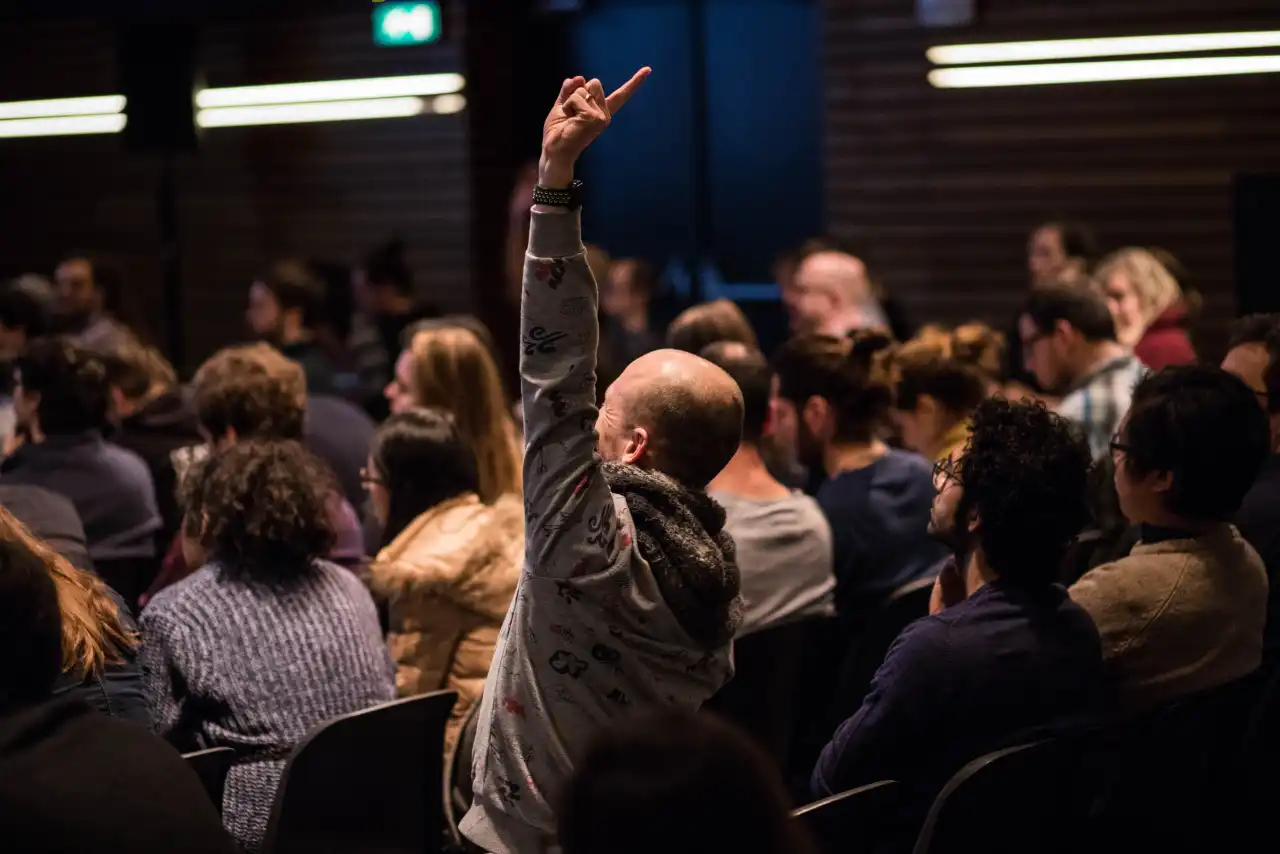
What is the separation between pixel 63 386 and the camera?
4.45 m

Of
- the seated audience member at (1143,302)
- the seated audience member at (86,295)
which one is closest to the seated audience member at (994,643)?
the seated audience member at (1143,302)

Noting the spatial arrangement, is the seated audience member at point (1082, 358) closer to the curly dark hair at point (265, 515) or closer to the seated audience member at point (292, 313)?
the curly dark hair at point (265, 515)

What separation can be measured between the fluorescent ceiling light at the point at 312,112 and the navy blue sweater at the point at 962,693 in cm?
764

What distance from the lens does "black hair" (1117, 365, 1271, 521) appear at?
115 inches

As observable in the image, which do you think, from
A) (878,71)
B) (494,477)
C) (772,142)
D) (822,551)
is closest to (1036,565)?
(822,551)

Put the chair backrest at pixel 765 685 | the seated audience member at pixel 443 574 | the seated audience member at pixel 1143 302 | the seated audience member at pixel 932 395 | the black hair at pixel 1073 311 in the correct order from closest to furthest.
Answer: the chair backrest at pixel 765 685 → the seated audience member at pixel 443 574 → the seated audience member at pixel 932 395 → the black hair at pixel 1073 311 → the seated audience member at pixel 1143 302

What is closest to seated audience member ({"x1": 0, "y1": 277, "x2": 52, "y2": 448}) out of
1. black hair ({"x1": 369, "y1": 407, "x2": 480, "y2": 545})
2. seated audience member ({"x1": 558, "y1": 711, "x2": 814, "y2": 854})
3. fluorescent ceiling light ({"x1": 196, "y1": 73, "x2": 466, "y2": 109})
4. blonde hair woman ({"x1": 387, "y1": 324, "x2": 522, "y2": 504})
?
fluorescent ceiling light ({"x1": 196, "y1": 73, "x2": 466, "y2": 109})

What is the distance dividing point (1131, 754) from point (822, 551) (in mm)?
1140

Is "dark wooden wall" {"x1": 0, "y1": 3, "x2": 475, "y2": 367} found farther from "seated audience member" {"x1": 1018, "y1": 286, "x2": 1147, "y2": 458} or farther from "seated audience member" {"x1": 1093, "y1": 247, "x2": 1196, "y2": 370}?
"seated audience member" {"x1": 1018, "y1": 286, "x2": 1147, "y2": 458}

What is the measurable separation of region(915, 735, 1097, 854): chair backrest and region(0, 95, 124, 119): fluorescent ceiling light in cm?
954

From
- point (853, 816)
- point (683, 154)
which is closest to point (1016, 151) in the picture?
point (683, 154)

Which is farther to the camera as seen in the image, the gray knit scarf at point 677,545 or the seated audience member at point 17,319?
the seated audience member at point 17,319

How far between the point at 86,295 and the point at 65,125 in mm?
3500

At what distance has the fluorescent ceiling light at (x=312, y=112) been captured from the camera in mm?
9688
